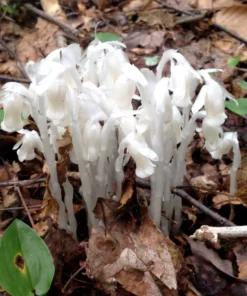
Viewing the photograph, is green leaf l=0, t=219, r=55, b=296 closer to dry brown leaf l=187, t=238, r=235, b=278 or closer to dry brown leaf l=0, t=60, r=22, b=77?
dry brown leaf l=187, t=238, r=235, b=278

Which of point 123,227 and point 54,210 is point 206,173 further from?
point 54,210

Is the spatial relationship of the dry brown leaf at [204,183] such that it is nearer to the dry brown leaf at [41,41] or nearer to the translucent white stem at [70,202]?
the translucent white stem at [70,202]

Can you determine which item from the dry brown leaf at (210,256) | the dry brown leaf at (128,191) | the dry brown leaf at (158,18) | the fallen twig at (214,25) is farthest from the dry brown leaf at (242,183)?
the dry brown leaf at (158,18)

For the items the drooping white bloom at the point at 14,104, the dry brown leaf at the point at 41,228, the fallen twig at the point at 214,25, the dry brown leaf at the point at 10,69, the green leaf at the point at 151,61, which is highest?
the drooping white bloom at the point at 14,104

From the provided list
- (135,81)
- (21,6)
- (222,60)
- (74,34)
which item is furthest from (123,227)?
(21,6)

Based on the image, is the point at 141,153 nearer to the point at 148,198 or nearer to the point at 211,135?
the point at 211,135

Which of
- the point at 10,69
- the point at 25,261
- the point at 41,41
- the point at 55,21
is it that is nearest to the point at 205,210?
the point at 25,261
